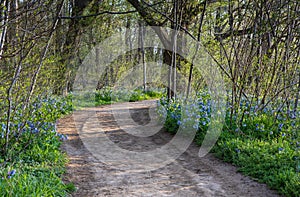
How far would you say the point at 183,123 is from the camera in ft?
20.9

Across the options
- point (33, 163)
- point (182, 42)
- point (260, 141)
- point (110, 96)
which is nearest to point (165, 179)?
point (33, 163)

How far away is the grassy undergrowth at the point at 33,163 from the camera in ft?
10.2

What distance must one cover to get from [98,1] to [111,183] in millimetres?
8939

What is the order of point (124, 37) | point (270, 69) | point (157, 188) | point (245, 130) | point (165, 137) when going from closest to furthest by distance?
point (157, 188) → point (245, 130) → point (270, 69) → point (165, 137) → point (124, 37)

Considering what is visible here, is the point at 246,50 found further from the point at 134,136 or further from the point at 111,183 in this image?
the point at 111,183

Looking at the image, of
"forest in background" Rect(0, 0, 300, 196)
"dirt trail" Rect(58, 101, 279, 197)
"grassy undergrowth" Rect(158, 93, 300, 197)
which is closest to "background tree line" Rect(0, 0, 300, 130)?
"forest in background" Rect(0, 0, 300, 196)

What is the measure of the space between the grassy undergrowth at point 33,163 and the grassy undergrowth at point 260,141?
101 inches

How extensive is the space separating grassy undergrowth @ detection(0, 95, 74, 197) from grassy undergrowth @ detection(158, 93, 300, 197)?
2.57 metres

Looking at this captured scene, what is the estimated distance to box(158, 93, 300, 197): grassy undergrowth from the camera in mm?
3965

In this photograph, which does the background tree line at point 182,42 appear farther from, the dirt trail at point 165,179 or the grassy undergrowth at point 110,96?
the grassy undergrowth at point 110,96

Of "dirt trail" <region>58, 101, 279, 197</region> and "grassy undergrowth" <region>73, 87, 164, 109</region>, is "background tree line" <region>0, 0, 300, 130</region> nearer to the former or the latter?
"dirt trail" <region>58, 101, 279, 197</region>

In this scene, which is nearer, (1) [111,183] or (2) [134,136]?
(1) [111,183]

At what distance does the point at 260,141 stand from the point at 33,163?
148 inches

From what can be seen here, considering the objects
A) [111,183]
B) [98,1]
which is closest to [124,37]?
[98,1]
